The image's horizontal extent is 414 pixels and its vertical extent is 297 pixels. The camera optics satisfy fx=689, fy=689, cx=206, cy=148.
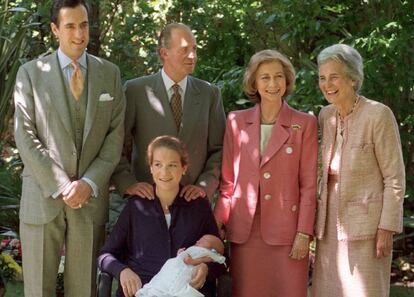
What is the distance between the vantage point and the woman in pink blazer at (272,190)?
11.1ft

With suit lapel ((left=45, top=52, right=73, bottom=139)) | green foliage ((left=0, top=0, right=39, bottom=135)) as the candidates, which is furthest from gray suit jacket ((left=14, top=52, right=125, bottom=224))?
green foliage ((left=0, top=0, right=39, bottom=135))

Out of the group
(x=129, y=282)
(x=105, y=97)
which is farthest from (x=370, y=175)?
(x=105, y=97)

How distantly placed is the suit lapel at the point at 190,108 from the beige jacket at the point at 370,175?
31.8 inches

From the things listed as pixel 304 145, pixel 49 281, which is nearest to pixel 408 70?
pixel 304 145

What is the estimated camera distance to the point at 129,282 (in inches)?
124

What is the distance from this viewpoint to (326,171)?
11.0 ft

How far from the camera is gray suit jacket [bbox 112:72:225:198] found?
11.9 feet

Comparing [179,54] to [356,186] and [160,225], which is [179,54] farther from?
[356,186]

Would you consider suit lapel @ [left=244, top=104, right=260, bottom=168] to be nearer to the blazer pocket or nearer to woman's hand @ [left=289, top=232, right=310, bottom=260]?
woman's hand @ [left=289, top=232, right=310, bottom=260]

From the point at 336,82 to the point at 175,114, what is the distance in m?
0.88

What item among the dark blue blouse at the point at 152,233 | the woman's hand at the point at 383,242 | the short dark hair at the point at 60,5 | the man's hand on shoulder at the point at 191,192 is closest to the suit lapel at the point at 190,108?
the man's hand on shoulder at the point at 191,192

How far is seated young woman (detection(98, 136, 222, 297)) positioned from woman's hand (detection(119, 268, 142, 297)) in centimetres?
4

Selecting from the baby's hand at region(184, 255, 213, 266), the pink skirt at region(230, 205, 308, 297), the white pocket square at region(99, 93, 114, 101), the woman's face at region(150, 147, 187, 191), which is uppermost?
the white pocket square at region(99, 93, 114, 101)

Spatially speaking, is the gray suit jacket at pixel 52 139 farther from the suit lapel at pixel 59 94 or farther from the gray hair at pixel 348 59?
the gray hair at pixel 348 59
